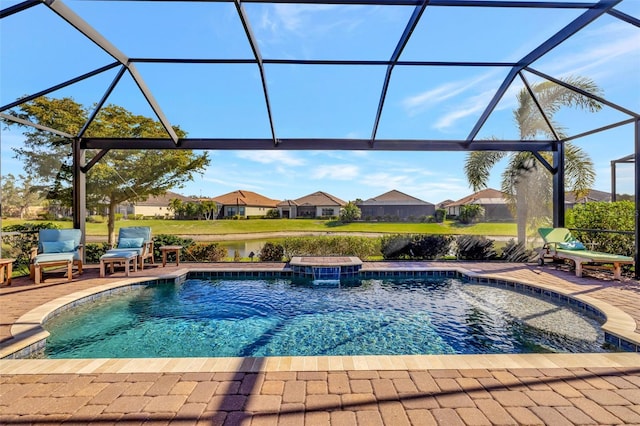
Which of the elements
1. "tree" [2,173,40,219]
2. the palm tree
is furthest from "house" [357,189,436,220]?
"tree" [2,173,40,219]

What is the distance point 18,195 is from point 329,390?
1717 centimetres

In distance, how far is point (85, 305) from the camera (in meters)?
5.99

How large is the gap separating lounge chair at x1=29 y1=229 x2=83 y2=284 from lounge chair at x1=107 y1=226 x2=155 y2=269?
96 centimetres

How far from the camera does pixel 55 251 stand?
7.86 m

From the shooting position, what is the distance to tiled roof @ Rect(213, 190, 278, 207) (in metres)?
40.0

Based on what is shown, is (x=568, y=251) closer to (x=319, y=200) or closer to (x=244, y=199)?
(x=319, y=200)

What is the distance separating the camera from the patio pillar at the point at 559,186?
9563 millimetres

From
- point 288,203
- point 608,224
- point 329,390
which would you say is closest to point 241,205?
point 288,203

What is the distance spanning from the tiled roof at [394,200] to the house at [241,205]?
1420cm

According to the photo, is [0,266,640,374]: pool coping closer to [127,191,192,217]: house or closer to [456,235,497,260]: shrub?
[456,235,497,260]: shrub

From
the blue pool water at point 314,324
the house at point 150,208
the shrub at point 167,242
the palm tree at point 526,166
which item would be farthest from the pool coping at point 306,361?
the house at point 150,208

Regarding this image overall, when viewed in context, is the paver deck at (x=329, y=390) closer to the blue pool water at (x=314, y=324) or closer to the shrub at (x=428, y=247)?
the blue pool water at (x=314, y=324)

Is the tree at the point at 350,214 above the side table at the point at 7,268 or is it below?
above

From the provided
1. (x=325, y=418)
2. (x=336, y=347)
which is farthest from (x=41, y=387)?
(x=336, y=347)
